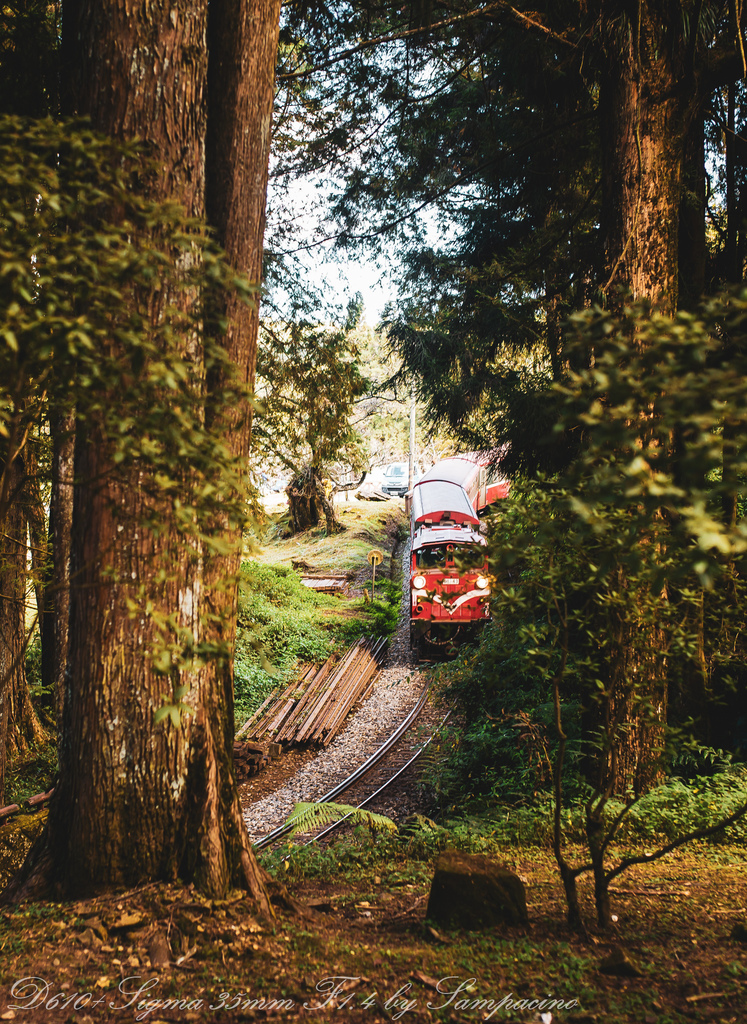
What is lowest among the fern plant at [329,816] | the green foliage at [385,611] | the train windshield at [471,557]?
the fern plant at [329,816]

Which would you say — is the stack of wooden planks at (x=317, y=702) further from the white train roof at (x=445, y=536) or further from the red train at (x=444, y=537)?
the white train roof at (x=445, y=536)

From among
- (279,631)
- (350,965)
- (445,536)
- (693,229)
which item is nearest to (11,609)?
(350,965)

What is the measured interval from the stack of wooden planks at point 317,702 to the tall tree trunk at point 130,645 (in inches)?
272

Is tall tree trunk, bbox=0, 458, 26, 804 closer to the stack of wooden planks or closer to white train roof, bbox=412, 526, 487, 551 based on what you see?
the stack of wooden planks

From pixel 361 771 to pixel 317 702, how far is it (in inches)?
95.5

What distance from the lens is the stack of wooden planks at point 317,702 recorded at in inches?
402

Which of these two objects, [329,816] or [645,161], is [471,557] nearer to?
[329,816]

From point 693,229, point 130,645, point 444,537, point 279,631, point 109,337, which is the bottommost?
point 279,631

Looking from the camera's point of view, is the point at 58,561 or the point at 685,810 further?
the point at 58,561

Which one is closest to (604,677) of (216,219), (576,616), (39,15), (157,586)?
(576,616)

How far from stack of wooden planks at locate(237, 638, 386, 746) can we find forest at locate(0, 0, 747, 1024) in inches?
113

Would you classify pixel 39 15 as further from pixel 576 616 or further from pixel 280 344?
pixel 576 616

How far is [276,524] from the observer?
3.89m

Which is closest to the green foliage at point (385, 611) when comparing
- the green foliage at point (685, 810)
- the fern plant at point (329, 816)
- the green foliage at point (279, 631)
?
the green foliage at point (279, 631)
